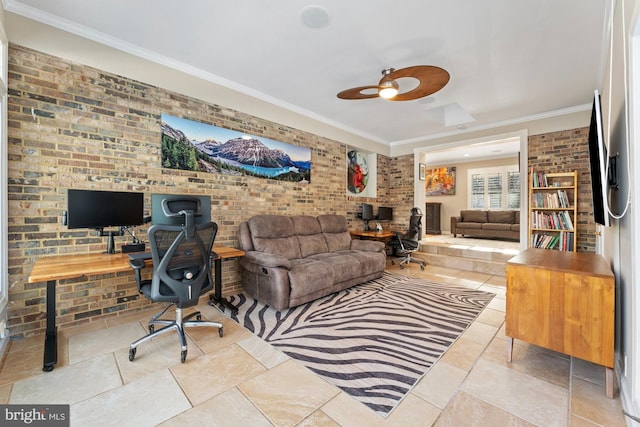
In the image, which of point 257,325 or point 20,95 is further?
point 257,325

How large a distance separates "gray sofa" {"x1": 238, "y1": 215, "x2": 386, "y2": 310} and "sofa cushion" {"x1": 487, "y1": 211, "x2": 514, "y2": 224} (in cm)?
493

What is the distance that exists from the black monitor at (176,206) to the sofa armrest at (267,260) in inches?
26.7

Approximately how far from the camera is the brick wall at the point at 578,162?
4086 millimetres

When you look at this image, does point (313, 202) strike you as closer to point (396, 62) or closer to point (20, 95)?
point (396, 62)

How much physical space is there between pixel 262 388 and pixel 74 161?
101 inches

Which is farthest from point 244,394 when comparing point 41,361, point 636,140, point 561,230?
point 561,230

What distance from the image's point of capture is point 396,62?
114 inches

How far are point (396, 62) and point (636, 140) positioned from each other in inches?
86.7

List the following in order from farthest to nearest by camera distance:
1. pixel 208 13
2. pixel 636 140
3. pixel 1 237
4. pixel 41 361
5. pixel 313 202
Answer: 1. pixel 313 202
2. pixel 208 13
3. pixel 1 237
4. pixel 41 361
5. pixel 636 140

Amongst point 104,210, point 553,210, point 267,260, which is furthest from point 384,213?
point 104,210

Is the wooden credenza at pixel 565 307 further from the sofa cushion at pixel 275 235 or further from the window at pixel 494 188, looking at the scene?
the window at pixel 494 188

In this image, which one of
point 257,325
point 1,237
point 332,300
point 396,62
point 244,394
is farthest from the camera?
point 332,300

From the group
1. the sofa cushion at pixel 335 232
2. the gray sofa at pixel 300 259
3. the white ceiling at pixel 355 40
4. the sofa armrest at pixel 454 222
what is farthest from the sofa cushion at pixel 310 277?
the sofa armrest at pixel 454 222

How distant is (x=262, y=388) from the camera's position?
165 centimetres
